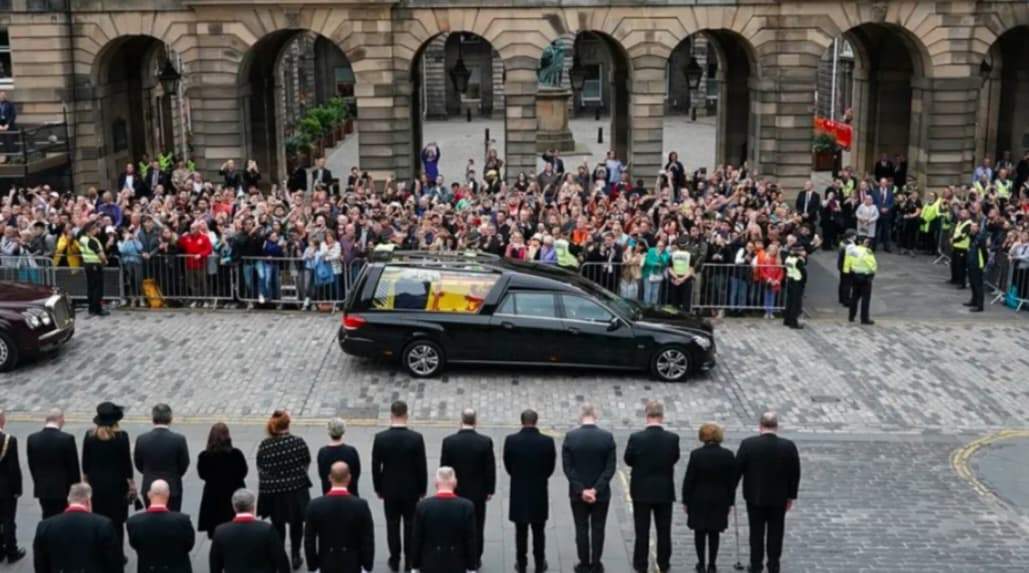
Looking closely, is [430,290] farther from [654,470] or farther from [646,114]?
[646,114]

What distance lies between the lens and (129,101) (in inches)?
1516

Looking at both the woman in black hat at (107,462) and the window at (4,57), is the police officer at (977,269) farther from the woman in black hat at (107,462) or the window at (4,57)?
the window at (4,57)

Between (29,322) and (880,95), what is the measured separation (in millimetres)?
26552

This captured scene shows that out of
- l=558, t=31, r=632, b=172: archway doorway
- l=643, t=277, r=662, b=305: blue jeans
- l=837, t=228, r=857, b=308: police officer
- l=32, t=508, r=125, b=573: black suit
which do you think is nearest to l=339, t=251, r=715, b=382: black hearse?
l=643, t=277, r=662, b=305: blue jeans

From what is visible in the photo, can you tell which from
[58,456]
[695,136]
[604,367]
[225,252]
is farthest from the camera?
[695,136]

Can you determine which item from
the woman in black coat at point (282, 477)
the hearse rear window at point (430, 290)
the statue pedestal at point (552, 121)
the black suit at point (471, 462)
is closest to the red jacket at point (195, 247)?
the hearse rear window at point (430, 290)

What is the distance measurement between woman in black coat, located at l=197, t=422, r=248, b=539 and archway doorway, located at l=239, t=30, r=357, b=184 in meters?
22.8

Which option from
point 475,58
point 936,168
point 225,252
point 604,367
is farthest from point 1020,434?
point 475,58

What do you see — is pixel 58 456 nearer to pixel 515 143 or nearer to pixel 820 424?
pixel 820 424

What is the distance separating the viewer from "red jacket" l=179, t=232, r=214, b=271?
2302 centimetres

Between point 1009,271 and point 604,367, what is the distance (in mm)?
9144

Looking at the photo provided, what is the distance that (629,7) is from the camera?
3325cm

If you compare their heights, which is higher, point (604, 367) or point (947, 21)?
point (947, 21)

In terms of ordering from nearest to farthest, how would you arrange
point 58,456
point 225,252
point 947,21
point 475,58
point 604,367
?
point 58,456, point 604,367, point 225,252, point 947,21, point 475,58
